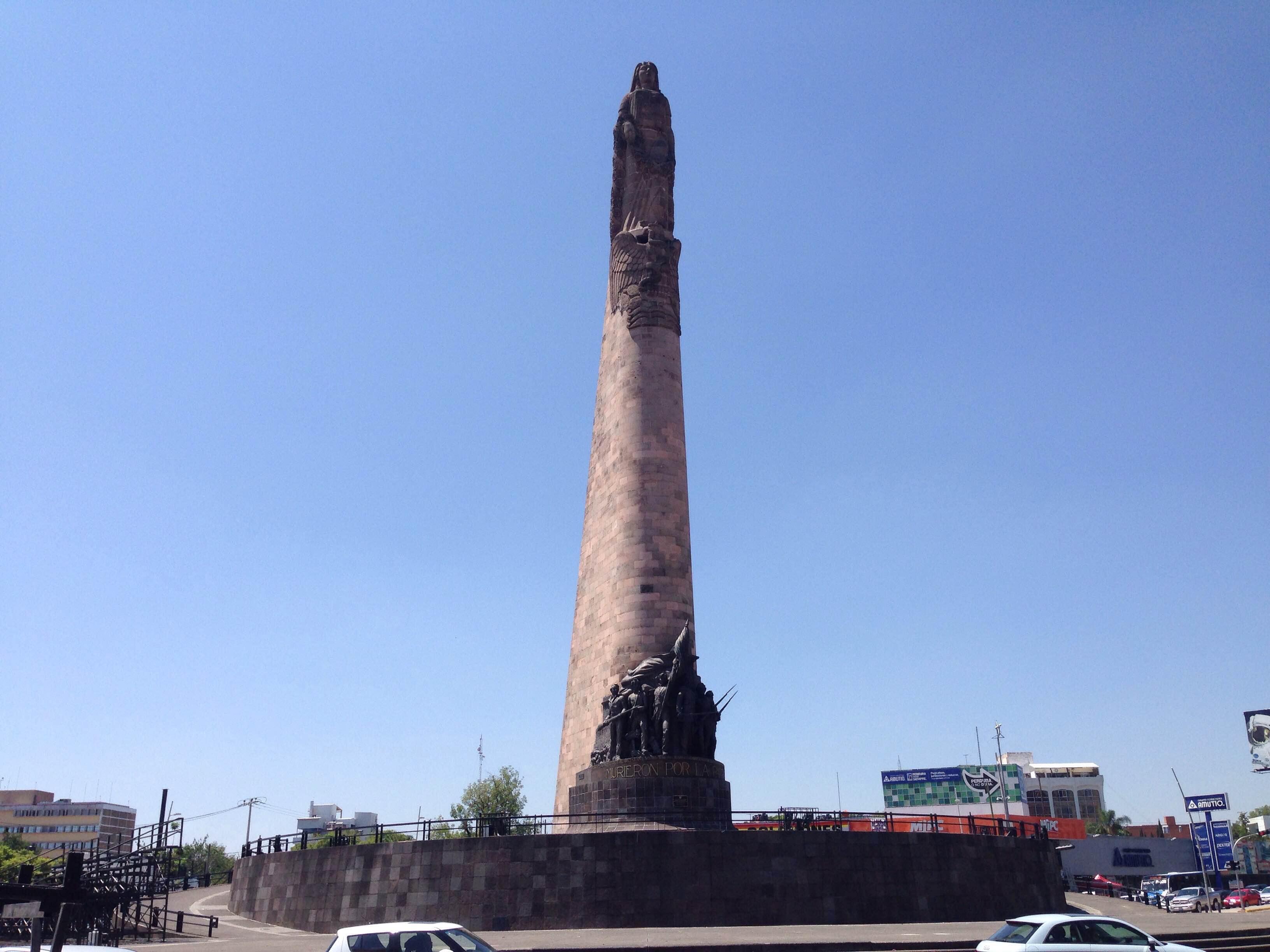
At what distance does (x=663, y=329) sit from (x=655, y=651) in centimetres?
1052

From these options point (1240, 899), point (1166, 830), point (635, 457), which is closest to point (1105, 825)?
point (1166, 830)

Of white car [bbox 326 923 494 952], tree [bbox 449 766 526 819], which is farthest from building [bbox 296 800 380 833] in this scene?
white car [bbox 326 923 494 952]

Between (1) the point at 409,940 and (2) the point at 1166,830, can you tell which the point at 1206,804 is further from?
(2) the point at 1166,830

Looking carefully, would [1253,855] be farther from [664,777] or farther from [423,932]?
[423,932]

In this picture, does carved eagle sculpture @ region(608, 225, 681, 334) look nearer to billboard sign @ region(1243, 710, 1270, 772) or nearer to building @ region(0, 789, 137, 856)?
billboard sign @ region(1243, 710, 1270, 772)

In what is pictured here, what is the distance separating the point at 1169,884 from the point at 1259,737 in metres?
12.7

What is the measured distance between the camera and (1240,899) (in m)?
41.1

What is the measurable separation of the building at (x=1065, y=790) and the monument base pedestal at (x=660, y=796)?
323ft

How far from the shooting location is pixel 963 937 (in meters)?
17.6

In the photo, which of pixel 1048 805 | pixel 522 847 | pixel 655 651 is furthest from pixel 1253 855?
pixel 522 847

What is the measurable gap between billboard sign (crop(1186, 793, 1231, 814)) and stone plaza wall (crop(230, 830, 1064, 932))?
16477 mm

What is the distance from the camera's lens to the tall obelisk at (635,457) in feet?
95.7

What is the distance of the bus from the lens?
158 ft

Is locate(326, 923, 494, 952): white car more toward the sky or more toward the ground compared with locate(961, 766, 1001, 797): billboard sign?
more toward the ground
